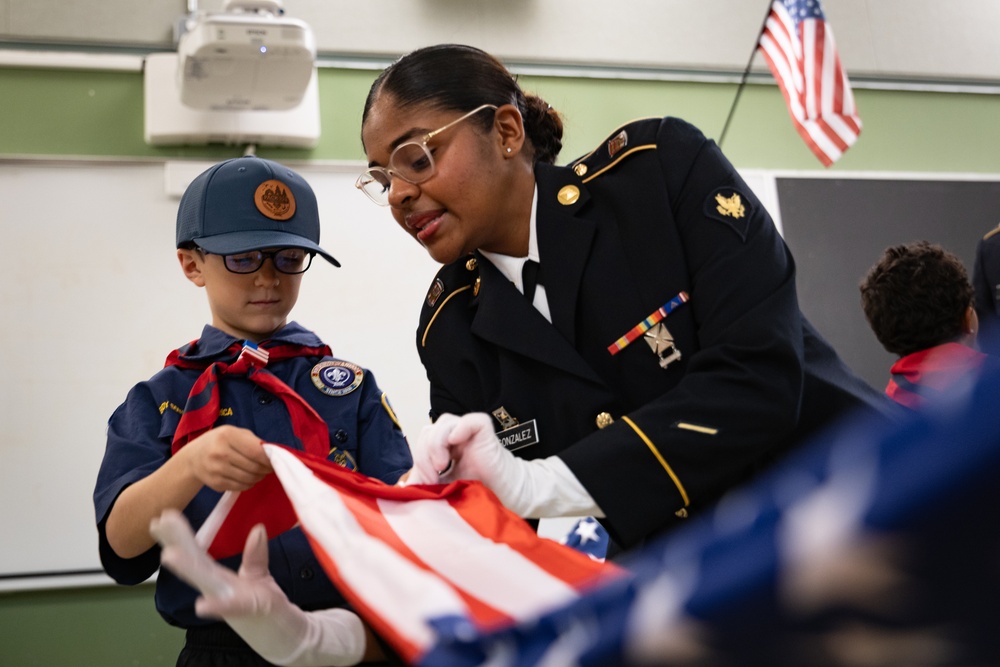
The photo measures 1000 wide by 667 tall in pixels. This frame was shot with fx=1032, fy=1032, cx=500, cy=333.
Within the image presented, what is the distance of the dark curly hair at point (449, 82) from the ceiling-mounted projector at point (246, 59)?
180cm

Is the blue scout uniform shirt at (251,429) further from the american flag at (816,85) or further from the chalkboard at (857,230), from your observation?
the chalkboard at (857,230)

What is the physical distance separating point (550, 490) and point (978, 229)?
3.71 metres

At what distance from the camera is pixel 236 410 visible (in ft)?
5.27

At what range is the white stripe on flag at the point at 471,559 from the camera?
3.46ft

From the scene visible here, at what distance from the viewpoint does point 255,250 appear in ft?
5.51

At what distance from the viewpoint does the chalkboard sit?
4156 mm

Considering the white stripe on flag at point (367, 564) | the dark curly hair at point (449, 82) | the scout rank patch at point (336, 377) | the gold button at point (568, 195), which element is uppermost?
the dark curly hair at point (449, 82)

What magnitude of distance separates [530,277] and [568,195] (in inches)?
5.8

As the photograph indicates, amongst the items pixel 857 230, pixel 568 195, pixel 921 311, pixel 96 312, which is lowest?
pixel 96 312

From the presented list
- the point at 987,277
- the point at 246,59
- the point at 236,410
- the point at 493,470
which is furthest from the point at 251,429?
the point at 987,277

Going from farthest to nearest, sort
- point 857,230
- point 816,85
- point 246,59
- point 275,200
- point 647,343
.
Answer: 1. point 857,230
2. point 816,85
3. point 246,59
4. point 275,200
5. point 647,343

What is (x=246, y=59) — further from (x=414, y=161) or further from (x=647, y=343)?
(x=647, y=343)

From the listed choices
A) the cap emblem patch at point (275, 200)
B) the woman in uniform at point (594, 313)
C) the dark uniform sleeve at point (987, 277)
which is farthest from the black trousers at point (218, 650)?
the dark uniform sleeve at point (987, 277)

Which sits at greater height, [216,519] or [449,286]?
[449,286]
